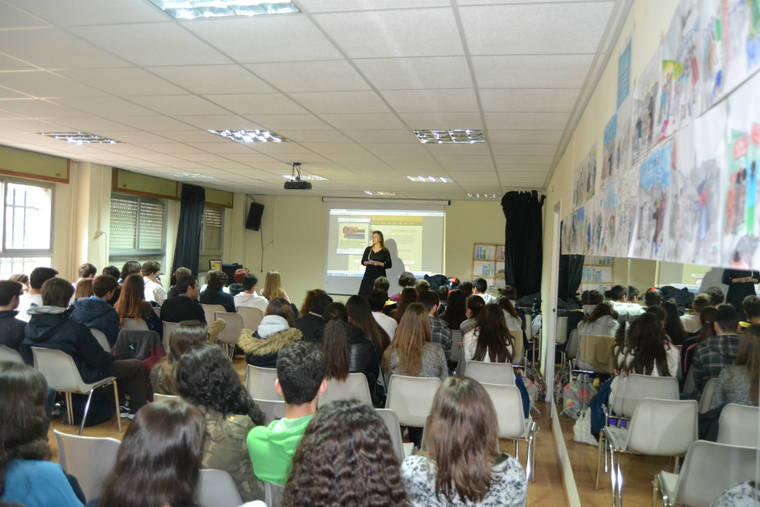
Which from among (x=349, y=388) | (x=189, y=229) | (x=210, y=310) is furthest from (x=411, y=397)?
(x=189, y=229)

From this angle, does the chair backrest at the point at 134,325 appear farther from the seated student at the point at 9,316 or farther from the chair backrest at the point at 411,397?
the chair backrest at the point at 411,397

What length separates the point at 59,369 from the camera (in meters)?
4.15

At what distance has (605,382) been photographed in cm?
371

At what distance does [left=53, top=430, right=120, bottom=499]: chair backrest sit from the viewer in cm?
230

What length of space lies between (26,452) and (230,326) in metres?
4.78

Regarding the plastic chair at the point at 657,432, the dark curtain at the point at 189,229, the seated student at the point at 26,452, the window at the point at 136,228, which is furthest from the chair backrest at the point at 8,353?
the dark curtain at the point at 189,229

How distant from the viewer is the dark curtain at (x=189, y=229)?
11.2 meters

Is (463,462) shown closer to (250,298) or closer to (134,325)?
(134,325)

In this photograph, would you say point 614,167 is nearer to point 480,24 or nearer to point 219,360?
point 480,24

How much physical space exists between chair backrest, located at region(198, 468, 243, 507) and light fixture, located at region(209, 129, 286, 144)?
4.26 metres

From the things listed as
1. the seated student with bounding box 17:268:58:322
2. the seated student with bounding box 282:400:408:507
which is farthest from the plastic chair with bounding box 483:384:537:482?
the seated student with bounding box 17:268:58:322

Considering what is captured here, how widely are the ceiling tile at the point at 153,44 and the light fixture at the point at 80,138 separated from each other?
3323 millimetres

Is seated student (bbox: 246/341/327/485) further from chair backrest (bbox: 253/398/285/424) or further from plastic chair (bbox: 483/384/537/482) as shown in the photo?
plastic chair (bbox: 483/384/537/482)

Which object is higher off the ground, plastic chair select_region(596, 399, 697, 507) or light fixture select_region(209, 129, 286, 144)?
light fixture select_region(209, 129, 286, 144)
